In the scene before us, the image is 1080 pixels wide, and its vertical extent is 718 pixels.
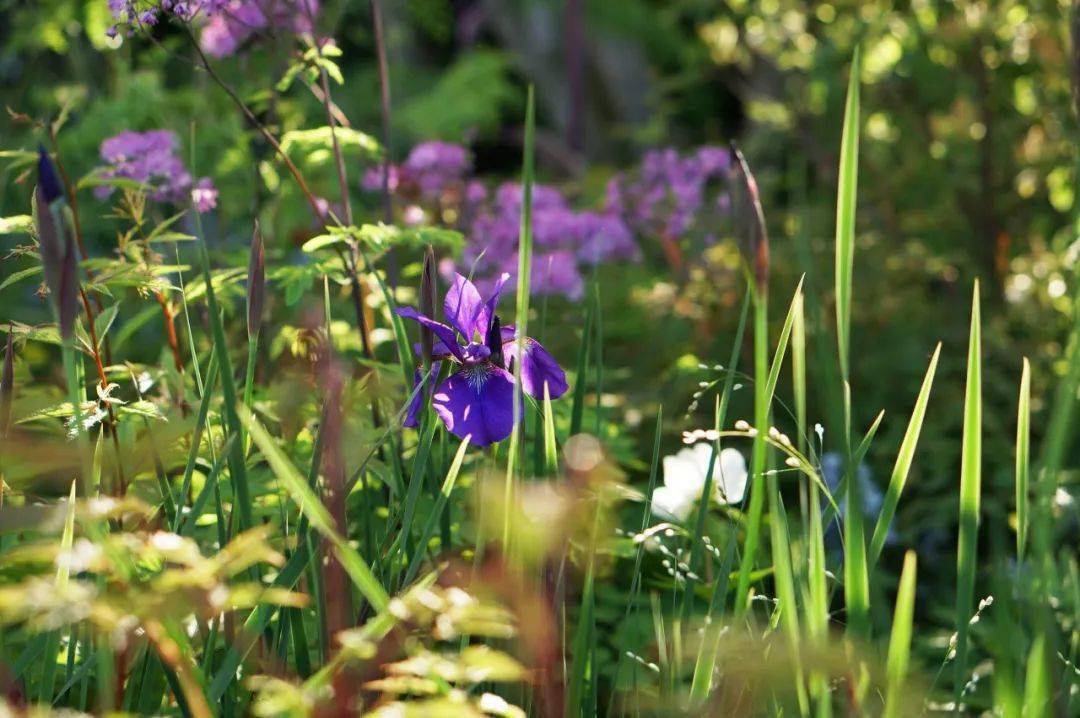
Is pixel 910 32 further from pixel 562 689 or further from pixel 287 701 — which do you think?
pixel 287 701

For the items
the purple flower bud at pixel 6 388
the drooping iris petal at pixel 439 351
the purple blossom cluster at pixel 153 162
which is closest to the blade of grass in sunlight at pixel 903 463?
the drooping iris petal at pixel 439 351

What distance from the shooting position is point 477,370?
1.14m

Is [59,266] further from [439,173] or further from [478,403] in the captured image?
[439,173]

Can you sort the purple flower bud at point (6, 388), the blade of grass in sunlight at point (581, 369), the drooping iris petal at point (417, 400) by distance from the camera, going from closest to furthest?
the purple flower bud at point (6, 388)
the drooping iris petal at point (417, 400)
the blade of grass in sunlight at point (581, 369)

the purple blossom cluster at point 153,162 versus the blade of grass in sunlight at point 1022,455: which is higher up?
the purple blossom cluster at point 153,162

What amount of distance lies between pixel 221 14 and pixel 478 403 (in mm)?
979

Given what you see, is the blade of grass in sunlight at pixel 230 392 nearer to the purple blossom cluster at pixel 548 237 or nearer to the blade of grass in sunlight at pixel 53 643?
the blade of grass in sunlight at pixel 53 643

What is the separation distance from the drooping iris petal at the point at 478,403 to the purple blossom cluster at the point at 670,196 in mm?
1688

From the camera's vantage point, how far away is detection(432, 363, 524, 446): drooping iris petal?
106cm

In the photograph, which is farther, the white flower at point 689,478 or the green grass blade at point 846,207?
the white flower at point 689,478

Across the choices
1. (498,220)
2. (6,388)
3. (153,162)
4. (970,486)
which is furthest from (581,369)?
(498,220)

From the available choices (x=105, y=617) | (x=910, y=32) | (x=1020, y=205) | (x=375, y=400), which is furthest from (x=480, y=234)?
(x=105, y=617)

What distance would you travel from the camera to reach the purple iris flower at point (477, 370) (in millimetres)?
1077

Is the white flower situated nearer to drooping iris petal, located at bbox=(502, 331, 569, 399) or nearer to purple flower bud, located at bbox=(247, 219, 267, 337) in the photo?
drooping iris petal, located at bbox=(502, 331, 569, 399)
